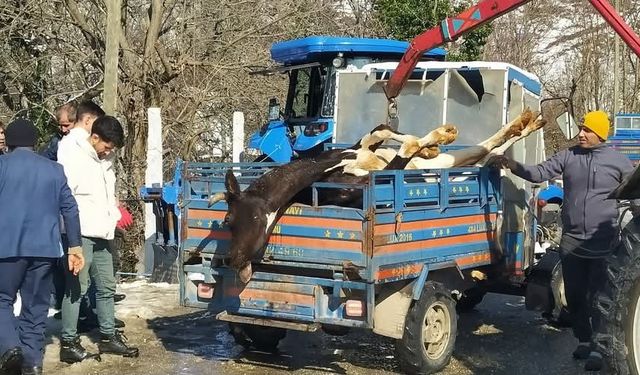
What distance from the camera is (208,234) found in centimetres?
675

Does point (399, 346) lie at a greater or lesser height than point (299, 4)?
lesser

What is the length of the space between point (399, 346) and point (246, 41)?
32.5ft

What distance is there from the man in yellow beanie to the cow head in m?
2.36

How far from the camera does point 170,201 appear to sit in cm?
1071

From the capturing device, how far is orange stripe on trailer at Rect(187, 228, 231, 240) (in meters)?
6.63

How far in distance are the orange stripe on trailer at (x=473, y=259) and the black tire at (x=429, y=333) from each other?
27cm

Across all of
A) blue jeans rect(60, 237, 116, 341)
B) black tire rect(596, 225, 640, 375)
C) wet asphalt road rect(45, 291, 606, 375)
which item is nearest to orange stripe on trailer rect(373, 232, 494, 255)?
wet asphalt road rect(45, 291, 606, 375)

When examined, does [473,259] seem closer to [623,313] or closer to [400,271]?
[400,271]

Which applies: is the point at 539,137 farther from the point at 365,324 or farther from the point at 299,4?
the point at 299,4

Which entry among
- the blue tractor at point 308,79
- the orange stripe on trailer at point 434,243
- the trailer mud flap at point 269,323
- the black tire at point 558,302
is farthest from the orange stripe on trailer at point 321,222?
the blue tractor at point 308,79

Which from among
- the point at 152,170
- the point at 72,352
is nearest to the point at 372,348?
the point at 72,352

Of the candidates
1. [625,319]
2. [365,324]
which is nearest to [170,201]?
[365,324]

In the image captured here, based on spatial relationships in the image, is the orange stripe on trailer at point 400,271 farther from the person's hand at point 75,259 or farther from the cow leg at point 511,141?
the person's hand at point 75,259

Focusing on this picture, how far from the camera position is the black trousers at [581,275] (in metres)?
6.56
